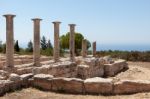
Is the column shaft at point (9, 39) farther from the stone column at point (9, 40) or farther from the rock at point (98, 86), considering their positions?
the rock at point (98, 86)

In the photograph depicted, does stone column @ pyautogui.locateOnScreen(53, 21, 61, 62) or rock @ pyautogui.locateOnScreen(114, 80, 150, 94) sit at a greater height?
stone column @ pyautogui.locateOnScreen(53, 21, 61, 62)

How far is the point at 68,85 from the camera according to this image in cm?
1245

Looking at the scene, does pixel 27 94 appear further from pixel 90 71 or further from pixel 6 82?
pixel 90 71

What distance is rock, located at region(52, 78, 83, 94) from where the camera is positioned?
485 inches

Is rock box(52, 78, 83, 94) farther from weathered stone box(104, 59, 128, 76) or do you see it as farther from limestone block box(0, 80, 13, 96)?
weathered stone box(104, 59, 128, 76)

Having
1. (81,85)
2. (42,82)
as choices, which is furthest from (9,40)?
(81,85)

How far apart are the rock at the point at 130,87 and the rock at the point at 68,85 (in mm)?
1358

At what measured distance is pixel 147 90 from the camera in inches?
469

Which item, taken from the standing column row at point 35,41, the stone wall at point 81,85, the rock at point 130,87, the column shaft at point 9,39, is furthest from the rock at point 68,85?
the column shaft at point 9,39

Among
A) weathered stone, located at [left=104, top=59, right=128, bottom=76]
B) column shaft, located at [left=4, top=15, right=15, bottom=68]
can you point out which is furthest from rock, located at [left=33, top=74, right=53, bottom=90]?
weathered stone, located at [left=104, top=59, right=128, bottom=76]

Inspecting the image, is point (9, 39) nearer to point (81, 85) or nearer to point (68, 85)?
point (68, 85)

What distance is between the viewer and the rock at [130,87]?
39.2 feet

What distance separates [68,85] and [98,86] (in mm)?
1156

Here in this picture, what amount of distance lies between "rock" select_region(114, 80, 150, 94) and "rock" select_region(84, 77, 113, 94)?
0.26 meters
